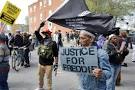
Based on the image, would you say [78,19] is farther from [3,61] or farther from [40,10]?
[40,10]

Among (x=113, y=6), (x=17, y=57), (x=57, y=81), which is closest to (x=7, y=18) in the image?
(x=57, y=81)

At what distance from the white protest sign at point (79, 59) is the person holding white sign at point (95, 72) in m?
0.07

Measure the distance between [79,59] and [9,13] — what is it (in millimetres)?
6811

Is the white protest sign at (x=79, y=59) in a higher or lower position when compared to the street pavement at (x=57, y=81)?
higher

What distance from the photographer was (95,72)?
568 cm

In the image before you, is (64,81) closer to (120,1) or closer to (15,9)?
(15,9)

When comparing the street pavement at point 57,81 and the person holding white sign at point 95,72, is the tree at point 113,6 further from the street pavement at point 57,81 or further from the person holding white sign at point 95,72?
the person holding white sign at point 95,72

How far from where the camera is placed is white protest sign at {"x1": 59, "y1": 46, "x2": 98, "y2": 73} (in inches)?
233

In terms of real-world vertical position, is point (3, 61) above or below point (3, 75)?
above

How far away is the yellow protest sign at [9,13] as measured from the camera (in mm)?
12413

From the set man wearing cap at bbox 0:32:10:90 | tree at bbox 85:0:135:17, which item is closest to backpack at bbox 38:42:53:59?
man wearing cap at bbox 0:32:10:90

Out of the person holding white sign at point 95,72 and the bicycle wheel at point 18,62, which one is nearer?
the person holding white sign at point 95,72

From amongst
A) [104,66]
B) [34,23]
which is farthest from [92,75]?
[34,23]

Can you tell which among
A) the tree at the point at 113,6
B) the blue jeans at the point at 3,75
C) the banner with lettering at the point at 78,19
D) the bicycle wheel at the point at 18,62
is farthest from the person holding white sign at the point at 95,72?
the tree at the point at 113,6
